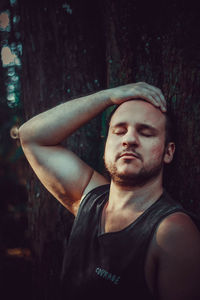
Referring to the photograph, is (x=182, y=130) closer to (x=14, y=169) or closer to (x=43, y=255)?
(x=43, y=255)

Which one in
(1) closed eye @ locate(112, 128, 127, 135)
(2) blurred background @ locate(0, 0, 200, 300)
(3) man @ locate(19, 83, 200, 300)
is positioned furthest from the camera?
(2) blurred background @ locate(0, 0, 200, 300)

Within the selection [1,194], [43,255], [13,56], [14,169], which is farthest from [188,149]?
[1,194]

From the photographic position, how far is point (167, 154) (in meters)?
1.97

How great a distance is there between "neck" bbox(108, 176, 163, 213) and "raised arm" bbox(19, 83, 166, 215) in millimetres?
317

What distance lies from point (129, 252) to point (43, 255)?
4.10 ft

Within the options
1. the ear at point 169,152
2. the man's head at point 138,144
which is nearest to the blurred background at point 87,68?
the ear at point 169,152

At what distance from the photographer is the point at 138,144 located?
71.2 inches

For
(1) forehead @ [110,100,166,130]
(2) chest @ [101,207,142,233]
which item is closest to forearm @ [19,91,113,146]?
(1) forehead @ [110,100,166,130]

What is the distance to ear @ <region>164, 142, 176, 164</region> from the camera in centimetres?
196

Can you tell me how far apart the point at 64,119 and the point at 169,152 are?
0.87 meters

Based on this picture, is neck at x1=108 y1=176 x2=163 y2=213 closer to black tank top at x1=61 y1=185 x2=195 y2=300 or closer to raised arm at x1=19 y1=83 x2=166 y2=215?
black tank top at x1=61 y1=185 x2=195 y2=300

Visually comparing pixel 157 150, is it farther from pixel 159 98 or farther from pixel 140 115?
pixel 159 98

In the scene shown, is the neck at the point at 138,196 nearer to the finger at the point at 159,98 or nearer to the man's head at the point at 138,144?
the man's head at the point at 138,144

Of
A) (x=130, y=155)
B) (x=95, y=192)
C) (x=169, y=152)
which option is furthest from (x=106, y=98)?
(x=95, y=192)
